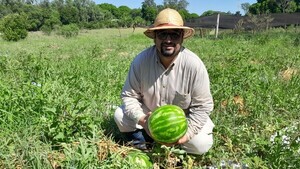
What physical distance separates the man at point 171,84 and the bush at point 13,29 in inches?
901

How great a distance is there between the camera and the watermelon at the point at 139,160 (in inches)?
102

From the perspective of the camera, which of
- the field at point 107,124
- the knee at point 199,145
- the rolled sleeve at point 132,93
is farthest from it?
the rolled sleeve at point 132,93

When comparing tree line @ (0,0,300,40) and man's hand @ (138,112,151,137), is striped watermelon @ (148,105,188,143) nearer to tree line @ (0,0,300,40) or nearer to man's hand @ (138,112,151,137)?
man's hand @ (138,112,151,137)

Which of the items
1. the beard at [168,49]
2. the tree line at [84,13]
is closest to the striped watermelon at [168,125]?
the beard at [168,49]

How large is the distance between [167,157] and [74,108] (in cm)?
95

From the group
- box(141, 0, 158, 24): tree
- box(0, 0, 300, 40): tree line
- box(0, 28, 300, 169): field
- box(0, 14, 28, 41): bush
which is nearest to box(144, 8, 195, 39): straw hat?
box(0, 28, 300, 169): field

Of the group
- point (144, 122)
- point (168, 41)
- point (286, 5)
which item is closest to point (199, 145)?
point (144, 122)

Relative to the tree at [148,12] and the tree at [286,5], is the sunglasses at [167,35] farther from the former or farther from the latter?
the tree at [148,12]

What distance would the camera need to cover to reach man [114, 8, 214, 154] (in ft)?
9.50

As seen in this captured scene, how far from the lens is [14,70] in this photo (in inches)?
190

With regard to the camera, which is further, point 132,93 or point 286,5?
point 286,5

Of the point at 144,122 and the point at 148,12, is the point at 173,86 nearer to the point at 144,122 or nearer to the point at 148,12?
the point at 144,122

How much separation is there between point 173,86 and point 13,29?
1058 inches

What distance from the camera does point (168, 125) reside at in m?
2.70
